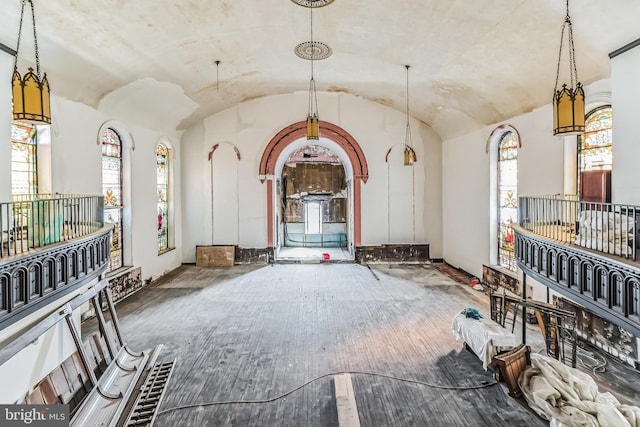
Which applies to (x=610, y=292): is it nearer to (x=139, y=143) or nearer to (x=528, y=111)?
(x=528, y=111)

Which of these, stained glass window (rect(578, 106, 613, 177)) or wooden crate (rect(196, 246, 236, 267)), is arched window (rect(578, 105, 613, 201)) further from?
wooden crate (rect(196, 246, 236, 267))

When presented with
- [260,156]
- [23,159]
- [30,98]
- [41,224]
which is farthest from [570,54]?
[23,159]

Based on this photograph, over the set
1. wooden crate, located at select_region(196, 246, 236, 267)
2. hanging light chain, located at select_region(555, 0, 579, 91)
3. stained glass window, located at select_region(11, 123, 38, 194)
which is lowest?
wooden crate, located at select_region(196, 246, 236, 267)

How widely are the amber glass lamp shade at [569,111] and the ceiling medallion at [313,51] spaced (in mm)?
3987

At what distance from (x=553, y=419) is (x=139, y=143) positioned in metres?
8.15

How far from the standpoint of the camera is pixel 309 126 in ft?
19.9

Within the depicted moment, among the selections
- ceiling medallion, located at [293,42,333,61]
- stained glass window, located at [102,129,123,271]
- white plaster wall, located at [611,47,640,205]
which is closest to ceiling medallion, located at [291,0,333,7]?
ceiling medallion, located at [293,42,333,61]

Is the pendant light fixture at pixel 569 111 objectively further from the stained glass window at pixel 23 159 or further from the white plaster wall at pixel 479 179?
the stained glass window at pixel 23 159

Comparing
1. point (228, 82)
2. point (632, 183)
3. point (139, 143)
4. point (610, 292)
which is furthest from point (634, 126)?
point (139, 143)

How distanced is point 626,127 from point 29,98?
6370 mm

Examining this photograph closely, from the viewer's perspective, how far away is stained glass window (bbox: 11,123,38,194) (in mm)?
5027

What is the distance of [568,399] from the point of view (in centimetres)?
326

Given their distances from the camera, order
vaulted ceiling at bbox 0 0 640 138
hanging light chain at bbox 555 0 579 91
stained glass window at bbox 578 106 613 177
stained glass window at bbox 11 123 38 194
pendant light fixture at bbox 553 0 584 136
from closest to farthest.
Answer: pendant light fixture at bbox 553 0 584 136 → hanging light chain at bbox 555 0 579 91 → vaulted ceiling at bbox 0 0 640 138 → stained glass window at bbox 11 123 38 194 → stained glass window at bbox 578 106 613 177

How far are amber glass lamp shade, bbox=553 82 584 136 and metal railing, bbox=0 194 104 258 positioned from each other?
5.21 m
